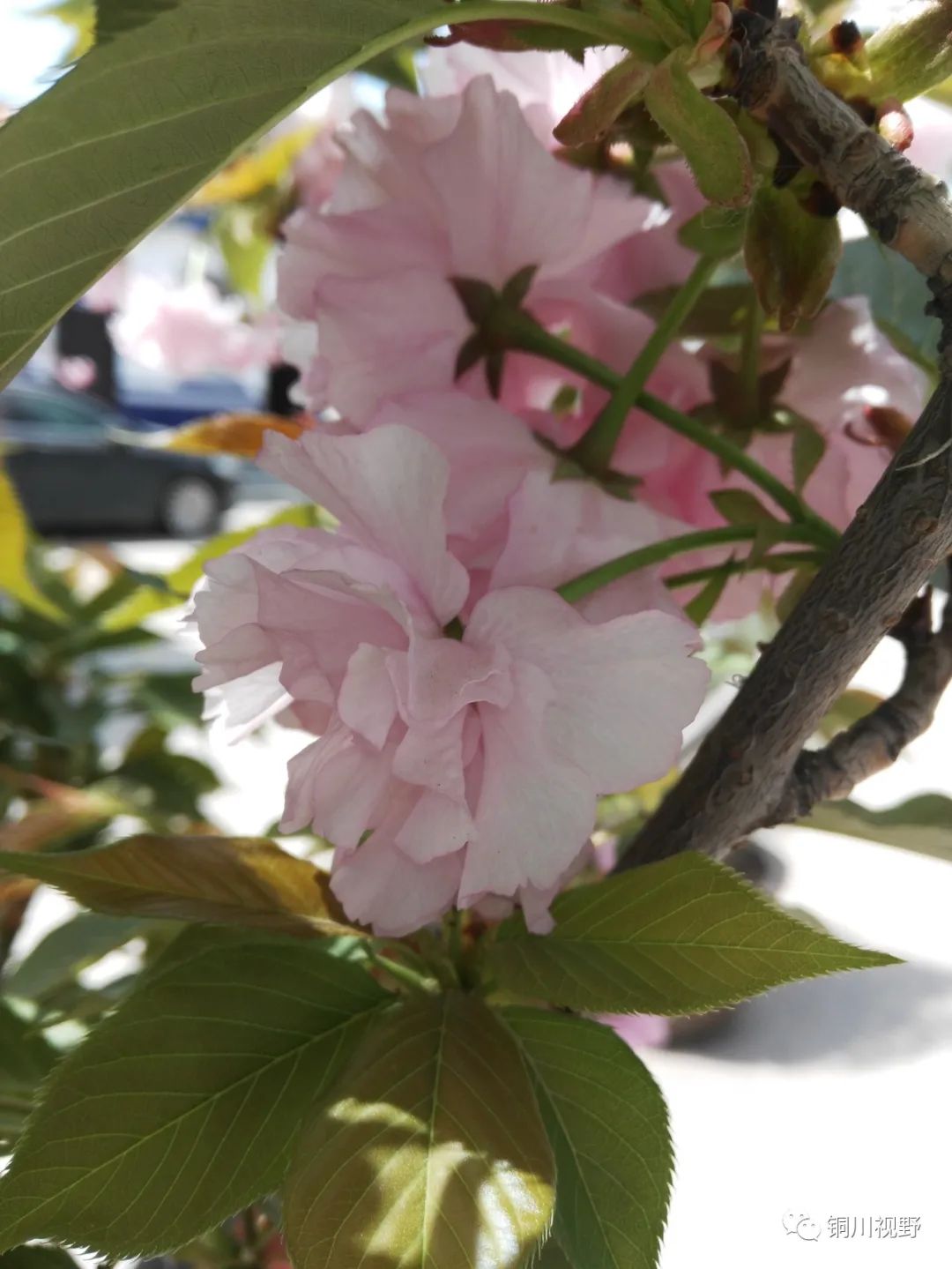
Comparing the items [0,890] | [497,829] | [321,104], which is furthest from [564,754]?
[321,104]

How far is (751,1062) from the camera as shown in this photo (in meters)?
0.41

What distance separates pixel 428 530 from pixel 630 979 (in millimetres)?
72

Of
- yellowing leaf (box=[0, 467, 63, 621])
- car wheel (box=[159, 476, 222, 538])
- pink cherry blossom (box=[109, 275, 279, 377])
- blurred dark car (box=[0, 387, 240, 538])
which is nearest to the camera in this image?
yellowing leaf (box=[0, 467, 63, 621])

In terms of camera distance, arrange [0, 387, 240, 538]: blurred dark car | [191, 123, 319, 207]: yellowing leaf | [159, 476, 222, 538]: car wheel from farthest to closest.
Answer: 1. [159, 476, 222, 538]: car wheel
2. [0, 387, 240, 538]: blurred dark car
3. [191, 123, 319, 207]: yellowing leaf

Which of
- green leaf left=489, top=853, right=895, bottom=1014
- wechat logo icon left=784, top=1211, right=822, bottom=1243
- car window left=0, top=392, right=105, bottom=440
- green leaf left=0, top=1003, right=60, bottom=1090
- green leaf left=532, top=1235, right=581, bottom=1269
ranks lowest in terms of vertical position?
car window left=0, top=392, right=105, bottom=440

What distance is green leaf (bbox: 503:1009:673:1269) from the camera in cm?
16

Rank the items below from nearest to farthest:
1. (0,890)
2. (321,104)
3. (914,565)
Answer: (914,565)
(0,890)
(321,104)

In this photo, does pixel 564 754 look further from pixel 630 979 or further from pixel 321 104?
pixel 321 104

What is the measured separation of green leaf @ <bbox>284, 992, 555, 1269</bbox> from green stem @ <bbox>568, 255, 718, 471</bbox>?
3.8 inches

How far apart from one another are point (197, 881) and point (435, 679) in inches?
2.5

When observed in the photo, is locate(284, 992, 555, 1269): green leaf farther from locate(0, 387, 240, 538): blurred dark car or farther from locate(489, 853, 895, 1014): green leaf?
locate(0, 387, 240, 538): blurred dark car

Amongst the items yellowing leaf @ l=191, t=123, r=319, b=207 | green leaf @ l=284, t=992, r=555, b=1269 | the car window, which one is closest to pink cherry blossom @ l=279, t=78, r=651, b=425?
green leaf @ l=284, t=992, r=555, b=1269

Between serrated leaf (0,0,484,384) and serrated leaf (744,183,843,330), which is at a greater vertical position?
serrated leaf (0,0,484,384)

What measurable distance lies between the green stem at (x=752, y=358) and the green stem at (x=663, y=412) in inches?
0.4
